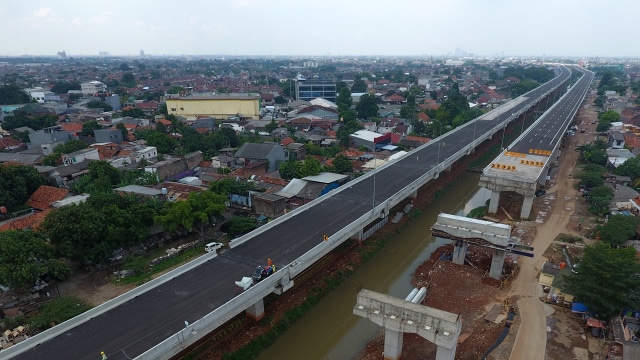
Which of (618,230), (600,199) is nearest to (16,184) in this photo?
(618,230)

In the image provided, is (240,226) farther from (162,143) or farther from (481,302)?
(162,143)

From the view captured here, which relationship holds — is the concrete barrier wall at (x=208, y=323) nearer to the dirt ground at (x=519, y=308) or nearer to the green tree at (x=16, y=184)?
the dirt ground at (x=519, y=308)

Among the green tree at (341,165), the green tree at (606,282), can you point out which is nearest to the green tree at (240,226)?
the green tree at (341,165)

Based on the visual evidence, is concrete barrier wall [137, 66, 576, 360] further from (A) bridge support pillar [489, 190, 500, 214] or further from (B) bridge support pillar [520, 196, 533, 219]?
(B) bridge support pillar [520, 196, 533, 219]

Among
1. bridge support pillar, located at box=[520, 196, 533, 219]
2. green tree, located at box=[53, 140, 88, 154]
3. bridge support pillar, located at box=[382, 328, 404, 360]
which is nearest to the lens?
bridge support pillar, located at box=[382, 328, 404, 360]

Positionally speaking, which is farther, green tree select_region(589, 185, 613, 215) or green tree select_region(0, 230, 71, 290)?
green tree select_region(589, 185, 613, 215)

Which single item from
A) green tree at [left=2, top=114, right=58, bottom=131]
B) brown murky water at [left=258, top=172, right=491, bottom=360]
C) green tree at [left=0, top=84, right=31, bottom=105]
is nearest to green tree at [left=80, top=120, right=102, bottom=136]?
green tree at [left=2, top=114, right=58, bottom=131]
